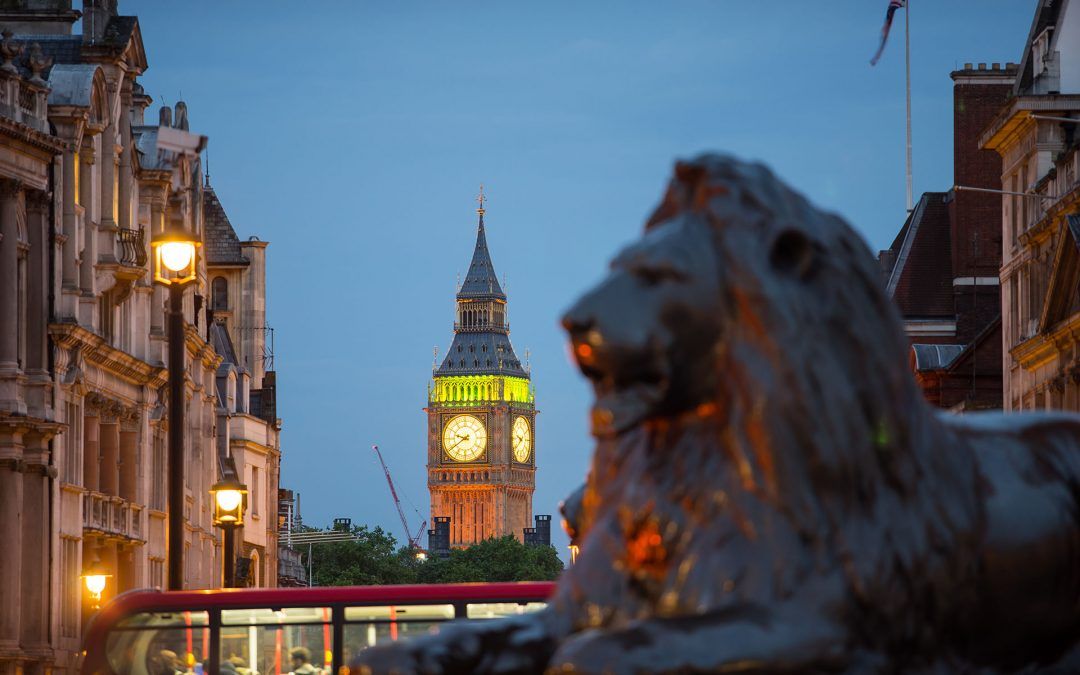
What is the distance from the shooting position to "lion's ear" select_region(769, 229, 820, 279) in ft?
16.2

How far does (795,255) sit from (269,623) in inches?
975

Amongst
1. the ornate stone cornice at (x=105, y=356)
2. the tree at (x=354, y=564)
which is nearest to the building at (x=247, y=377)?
the ornate stone cornice at (x=105, y=356)

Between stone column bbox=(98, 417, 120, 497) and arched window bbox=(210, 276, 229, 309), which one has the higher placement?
arched window bbox=(210, 276, 229, 309)

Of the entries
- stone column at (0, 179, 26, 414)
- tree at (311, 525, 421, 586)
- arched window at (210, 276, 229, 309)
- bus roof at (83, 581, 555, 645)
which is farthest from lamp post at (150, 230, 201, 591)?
tree at (311, 525, 421, 586)

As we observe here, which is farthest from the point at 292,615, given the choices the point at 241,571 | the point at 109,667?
the point at 241,571

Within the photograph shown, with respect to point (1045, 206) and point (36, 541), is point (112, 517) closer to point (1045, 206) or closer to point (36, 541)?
point (36, 541)

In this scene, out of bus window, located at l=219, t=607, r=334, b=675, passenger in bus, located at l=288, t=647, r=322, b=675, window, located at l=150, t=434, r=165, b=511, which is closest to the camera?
bus window, located at l=219, t=607, r=334, b=675

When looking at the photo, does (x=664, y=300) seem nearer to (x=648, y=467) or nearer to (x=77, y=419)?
(x=648, y=467)

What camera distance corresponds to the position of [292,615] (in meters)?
29.1

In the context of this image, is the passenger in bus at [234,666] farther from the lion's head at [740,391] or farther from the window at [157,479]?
the window at [157,479]

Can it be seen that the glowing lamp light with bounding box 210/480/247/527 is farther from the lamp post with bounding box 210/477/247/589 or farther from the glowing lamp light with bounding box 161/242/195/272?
the glowing lamp light with bounding box 161/242/195/272

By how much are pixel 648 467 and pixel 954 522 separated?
747mm

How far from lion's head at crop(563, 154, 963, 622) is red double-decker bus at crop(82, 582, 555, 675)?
2267 centimetres

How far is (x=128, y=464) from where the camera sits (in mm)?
55875
